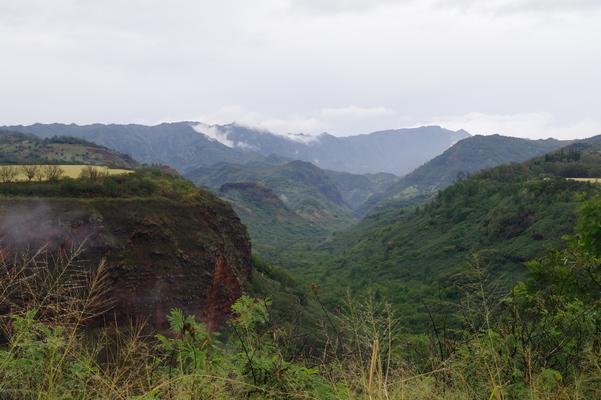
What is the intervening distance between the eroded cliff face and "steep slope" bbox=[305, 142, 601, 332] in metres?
30.0

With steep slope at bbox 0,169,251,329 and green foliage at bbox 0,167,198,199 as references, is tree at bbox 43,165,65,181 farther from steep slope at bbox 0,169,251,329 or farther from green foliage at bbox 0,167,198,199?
steep slope at bbox 0,169,251,329

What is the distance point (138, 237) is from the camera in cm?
4997

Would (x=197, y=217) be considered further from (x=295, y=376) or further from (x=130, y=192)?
(x=295, y=376)

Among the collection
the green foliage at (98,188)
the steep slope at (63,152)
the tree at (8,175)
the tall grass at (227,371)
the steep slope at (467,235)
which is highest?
the steep slope at (63,152)

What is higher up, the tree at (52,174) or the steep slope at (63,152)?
the steep slope at (63,152)

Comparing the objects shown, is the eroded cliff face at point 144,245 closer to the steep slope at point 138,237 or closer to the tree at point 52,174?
the steep slope at point 138,237

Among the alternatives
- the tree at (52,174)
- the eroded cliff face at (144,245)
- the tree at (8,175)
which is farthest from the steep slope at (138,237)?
the tree at (8,175)

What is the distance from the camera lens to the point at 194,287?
50.7 metres

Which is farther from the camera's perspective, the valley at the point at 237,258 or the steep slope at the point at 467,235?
the steep slope at the point at 467,235

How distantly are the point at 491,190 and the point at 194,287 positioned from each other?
343 ft

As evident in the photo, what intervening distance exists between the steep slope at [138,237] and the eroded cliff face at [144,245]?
9cm

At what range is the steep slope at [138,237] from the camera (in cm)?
4438

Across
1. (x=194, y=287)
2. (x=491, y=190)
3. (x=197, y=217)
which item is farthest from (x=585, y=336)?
(x=491, y=190)

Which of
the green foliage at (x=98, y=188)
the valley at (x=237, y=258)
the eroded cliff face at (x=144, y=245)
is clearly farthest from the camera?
the green foliage at (x=98, y=188)
